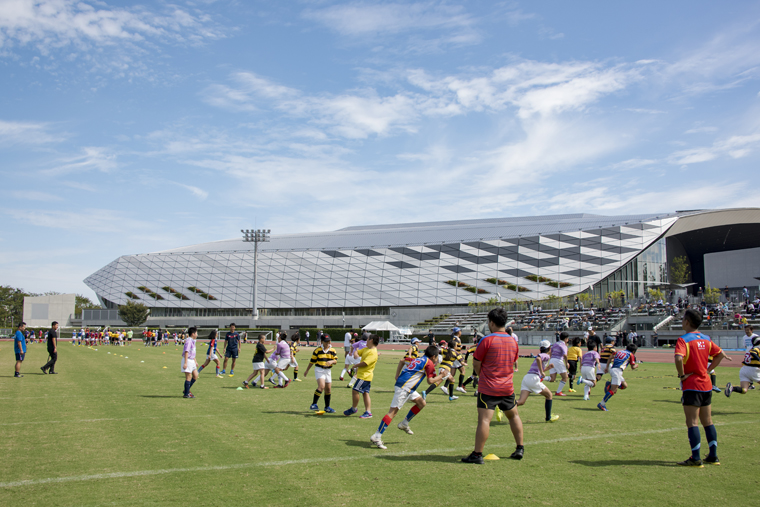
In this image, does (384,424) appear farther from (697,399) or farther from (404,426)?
(697,399)

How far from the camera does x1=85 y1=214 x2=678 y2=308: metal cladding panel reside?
81.4m

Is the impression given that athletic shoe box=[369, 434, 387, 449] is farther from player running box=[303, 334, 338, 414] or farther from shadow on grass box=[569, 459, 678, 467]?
player running box=[303, 334, 338, 414]

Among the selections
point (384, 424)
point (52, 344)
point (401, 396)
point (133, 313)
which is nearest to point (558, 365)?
point (401, 396)

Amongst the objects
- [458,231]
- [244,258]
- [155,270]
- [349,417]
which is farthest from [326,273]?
[349,417]

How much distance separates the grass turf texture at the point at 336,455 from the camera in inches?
229

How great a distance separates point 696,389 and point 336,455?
4.97 m

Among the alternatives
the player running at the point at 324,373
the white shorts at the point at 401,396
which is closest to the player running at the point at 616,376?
the white shorts at the point at 401,396

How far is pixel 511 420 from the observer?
7285 mm

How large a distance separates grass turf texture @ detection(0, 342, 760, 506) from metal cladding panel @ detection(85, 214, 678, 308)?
233 feet

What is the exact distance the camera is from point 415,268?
300 ft

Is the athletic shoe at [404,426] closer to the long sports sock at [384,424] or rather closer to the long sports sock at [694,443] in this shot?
the long sports sock at [384,424]

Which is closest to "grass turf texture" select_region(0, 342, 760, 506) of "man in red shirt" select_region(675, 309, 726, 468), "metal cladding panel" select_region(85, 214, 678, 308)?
"man in red shirt" select_region(675, 309, 726, 468)

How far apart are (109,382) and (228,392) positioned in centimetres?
497

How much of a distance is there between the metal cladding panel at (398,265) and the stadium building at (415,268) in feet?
0.60
